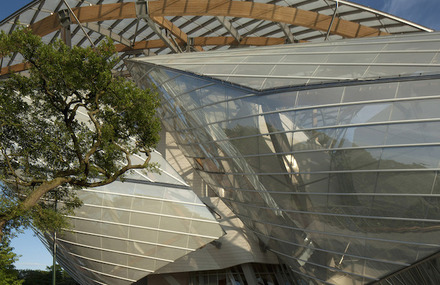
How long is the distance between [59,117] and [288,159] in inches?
343

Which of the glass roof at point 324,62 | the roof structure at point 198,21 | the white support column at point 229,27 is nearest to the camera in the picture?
the glass roof at point 324,62

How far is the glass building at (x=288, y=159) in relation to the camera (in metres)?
13.0

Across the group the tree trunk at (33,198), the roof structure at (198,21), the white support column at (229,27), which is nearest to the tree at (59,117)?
the tree trunk at (33,198)

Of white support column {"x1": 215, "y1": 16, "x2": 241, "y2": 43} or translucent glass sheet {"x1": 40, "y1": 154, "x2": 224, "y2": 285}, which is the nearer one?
translucent glass sheet {"x1": 40, "y1": 154, "x2": 224, "y2": 285}

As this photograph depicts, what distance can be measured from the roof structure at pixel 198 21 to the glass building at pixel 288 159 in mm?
134

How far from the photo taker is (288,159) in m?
15.1

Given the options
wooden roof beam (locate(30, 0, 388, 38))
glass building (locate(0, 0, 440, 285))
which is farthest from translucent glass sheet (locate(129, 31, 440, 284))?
wooden roof beam (locate(30, 0, 388, 38))

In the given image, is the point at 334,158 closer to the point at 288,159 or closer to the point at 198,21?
the point at 288,159

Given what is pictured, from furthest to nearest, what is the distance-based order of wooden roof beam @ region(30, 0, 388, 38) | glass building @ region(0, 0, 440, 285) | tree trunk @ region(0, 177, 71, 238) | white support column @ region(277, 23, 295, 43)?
white support column @ region(277, 23, 295, 43), wooden roof beam @ region(30, 0, 388, 38), glass building @ region(0, 0, 440, 285), tree trunk @ region(0, 177, 71, 238)

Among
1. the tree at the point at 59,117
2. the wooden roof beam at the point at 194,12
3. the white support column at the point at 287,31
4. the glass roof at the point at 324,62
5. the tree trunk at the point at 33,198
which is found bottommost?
the tree trunk at the point at 33,198

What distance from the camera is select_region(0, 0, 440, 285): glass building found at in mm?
12984

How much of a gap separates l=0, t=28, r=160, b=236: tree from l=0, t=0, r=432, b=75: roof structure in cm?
559

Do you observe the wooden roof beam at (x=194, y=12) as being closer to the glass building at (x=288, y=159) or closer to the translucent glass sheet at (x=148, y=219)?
the glass building at (x=288, y=159)

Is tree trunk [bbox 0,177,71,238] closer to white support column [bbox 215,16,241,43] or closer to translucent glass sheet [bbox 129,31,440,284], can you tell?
translucent glass sheet [bbox 129,31,440,284]
